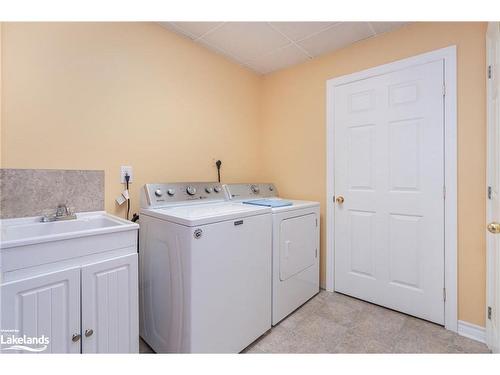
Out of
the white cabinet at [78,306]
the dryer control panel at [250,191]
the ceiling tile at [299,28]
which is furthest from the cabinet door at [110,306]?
the ceiling tile at [299,28]

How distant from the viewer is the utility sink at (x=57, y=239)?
0.92 metres

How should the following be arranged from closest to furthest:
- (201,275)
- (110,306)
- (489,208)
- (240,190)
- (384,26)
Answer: (110,306)
(201,275)
(489,208)
(384,26)
(240,190)

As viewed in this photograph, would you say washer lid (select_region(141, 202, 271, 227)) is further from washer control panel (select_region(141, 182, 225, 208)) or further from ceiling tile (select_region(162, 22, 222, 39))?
ceiling tile (select_region(162, 22, 222, 39))

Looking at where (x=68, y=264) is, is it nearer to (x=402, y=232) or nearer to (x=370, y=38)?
(x=402, y=232)

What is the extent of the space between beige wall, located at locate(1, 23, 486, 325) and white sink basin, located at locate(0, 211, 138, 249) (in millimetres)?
186

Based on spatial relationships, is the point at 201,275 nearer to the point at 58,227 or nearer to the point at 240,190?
the point at 58,227

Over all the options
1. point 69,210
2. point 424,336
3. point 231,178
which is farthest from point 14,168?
point 424,336

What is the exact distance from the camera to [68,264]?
1044 millimetres

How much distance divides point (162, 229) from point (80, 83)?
105cm

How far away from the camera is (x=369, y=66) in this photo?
2.01 metres

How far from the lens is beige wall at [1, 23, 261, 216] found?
1.31m

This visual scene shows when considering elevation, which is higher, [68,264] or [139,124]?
[139,124]

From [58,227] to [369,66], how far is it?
2.52 metres

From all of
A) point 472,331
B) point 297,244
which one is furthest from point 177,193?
point 472,331
